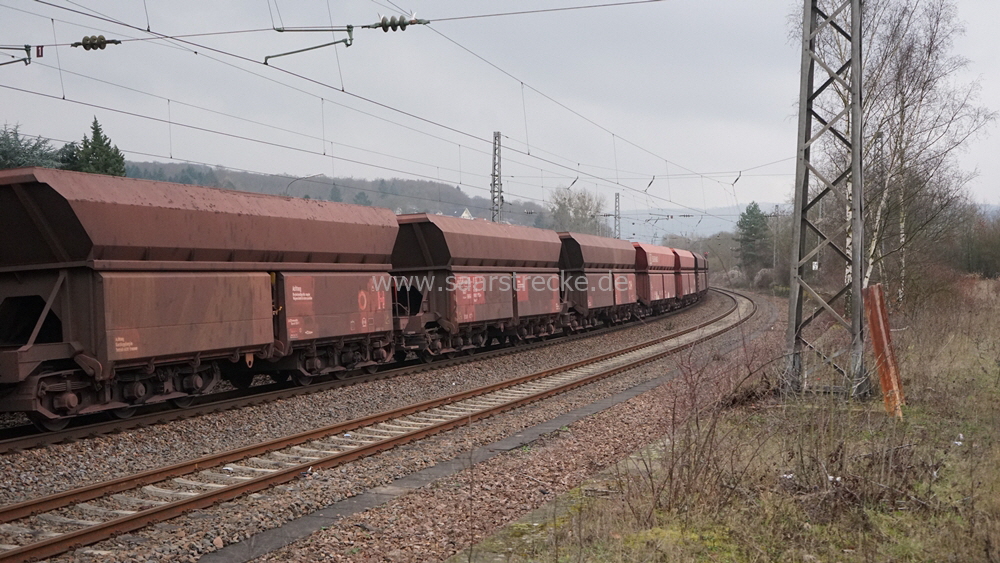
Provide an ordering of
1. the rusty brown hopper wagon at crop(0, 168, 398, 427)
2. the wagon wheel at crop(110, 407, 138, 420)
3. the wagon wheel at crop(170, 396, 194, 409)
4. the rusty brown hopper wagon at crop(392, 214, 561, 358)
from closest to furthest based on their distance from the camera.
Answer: the rusty brown hopper wagon at crop(0, 168, 398, 427) → the wagon wheel at crop(110, 407, 138, 420) → the wagon wheel at crop(170, 396, 194, 409) → the rusty brown hopper wagon at crop(392, 214, 561, 358)

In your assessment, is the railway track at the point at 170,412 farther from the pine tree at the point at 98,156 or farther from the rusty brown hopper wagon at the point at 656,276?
the pine tree at the point at 98,156

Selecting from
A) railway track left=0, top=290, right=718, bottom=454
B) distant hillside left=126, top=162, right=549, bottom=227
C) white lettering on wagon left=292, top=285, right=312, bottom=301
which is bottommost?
railway track left=0, top=290, right=718, bottom=454

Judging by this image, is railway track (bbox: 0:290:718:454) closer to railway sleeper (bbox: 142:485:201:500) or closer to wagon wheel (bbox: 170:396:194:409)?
wagon wheel (bbox: 170:396:194:409)

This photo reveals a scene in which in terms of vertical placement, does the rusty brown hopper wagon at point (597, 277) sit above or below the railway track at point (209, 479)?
above

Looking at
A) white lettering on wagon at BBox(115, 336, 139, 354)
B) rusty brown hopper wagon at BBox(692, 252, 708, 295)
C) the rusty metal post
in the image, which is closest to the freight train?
white lettering on wagon at BBox(115, 336, 139, 354)

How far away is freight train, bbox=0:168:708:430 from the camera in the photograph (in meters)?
9.91

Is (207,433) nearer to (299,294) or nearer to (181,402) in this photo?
(181,402)

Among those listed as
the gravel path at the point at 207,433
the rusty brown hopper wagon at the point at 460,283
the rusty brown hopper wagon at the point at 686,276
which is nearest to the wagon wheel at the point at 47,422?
the gravel path at the point at 207,433

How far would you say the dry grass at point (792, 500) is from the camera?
5.43 meters

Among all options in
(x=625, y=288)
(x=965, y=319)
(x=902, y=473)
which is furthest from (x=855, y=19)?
(x=625, y=288)

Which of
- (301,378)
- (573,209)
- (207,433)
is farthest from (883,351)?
(573,209)

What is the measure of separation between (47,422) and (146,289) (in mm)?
2083

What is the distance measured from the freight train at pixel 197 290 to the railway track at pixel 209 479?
260 centimetres

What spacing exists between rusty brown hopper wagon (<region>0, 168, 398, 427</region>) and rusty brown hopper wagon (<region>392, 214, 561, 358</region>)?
3916 millimetres
